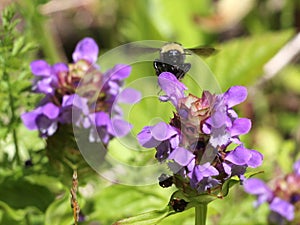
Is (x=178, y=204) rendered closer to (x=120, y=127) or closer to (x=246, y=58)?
(x=120, y=127)

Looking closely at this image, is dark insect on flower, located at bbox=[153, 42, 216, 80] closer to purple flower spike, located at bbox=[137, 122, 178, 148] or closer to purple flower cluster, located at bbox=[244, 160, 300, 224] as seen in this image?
purple flower spike, located at bbox=[137, 122, 178, 148]

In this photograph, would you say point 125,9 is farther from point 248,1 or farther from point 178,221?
point 178,221

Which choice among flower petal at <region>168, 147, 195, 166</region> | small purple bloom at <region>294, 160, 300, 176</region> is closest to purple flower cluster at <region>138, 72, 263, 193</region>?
flower petal at <region>168, 147, 195, 166</region>

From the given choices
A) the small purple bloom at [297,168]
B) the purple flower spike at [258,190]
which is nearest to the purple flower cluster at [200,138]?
the purple flower spike at [258,190]

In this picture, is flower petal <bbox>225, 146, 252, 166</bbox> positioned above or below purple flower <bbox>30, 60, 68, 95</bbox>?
below

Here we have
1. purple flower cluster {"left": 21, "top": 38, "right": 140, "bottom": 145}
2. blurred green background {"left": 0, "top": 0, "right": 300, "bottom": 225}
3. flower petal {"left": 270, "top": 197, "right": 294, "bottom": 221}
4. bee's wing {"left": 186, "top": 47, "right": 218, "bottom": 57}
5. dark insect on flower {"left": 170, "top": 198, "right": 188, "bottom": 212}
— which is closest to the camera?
dark insect on flower {"left": 170, "top": 198, "right": 188, "bottom": 212}

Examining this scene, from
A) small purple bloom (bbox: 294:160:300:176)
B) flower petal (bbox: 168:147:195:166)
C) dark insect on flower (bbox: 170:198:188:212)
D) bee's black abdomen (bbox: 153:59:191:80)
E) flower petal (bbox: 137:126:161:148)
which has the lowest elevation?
dark insect on flower (bbox: 170:198:188:212)

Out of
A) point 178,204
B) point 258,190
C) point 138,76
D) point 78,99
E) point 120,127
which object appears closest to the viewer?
point 178,204

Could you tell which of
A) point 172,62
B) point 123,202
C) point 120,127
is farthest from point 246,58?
point 172,62
